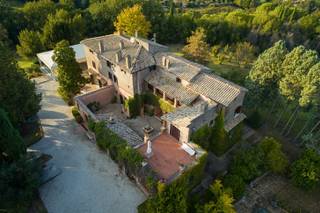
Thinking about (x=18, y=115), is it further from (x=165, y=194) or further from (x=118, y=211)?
(x=165, y=194)

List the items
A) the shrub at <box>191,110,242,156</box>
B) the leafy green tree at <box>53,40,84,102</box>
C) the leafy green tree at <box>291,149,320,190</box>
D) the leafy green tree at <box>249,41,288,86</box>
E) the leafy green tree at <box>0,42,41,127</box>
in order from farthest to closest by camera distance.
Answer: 1. the leafy green tree at <box>53,40,84,102</box>
2. the leafy green tree at <box>249,41,288,86</box>
3. the shrub at <box>191,110,242,156</box>
4. the leafy green tree at <box>291,149,320,190</box>
5. the leafy green tree at <box>0,42,41,127</box>

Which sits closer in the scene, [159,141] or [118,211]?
[118,211]

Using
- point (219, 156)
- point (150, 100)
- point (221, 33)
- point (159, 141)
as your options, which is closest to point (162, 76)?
point (150, 100)

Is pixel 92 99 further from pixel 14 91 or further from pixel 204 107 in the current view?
pixel 204 107

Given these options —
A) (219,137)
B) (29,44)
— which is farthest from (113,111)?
(29,44)

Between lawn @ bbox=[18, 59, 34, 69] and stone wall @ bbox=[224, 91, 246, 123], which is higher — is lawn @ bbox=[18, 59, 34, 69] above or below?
below

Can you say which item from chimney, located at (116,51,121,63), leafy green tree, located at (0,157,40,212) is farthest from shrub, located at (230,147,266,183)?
leafy green tree, located at (0,157,40,212)

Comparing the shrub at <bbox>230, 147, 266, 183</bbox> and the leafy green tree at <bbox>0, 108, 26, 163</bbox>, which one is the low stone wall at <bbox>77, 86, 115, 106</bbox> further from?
the shrub at <bbox>230, 147, 266, 183</bbox>
